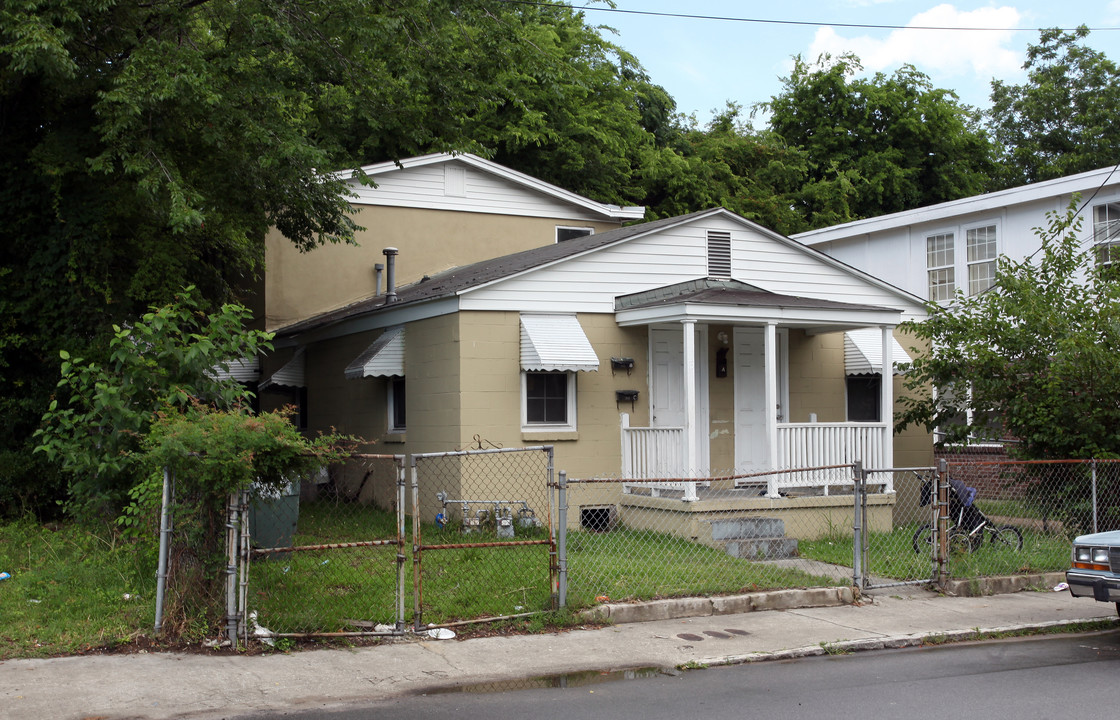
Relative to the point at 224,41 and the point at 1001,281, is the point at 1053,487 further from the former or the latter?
the point at 224,41

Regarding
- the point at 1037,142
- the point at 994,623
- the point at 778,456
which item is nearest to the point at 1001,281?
the point at 778,456

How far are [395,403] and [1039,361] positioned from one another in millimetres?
9280

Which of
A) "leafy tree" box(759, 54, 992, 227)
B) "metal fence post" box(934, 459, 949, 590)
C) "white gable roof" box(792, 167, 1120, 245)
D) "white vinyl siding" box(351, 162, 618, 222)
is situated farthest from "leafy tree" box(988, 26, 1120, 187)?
"metal fence post" box(934, 459, 949, 590)

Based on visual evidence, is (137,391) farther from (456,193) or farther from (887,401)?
(456,193)

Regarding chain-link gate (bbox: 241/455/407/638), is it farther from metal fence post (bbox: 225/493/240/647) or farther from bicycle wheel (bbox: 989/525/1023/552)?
bicycle wheel (bbox: 989/525/1023/552)

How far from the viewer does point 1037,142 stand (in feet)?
129

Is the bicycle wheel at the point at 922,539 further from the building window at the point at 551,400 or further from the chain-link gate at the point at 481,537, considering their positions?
the building window at the point at 551,400

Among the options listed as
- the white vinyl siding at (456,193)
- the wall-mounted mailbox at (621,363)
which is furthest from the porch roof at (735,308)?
the white vinyl siding at (456,193)

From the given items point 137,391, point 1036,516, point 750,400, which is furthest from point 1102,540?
point 137,391

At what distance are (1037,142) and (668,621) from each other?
3609 centimetres

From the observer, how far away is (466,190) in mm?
20703

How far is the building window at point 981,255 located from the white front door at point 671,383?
8.47 meters

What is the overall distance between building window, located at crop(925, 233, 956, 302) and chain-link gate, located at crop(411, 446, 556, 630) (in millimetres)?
11218

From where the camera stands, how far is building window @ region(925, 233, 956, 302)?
2150cm
